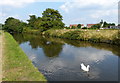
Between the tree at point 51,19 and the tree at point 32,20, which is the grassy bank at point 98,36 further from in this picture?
the tree at point 32,20

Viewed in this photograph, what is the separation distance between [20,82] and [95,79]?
430 cm

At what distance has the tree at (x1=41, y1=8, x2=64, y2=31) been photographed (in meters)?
47.8

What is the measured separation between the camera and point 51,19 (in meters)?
49.1

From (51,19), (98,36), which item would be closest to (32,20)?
(51,19)

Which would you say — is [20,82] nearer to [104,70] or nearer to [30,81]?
[30,81]

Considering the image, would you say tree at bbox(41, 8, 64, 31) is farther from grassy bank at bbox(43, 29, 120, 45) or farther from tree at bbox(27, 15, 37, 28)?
tree at bbox(27, 15, 37, 28)

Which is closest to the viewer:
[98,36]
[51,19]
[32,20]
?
[98,36]

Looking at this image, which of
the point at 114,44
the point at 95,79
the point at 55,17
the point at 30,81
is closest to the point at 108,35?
the point at 114,44

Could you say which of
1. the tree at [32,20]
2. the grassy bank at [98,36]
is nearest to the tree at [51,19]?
the grassy bank at [98,36]

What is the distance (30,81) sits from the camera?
661cm

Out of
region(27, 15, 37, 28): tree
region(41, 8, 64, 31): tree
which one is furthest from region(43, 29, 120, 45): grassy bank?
region(27, 15, 37, 28): tree

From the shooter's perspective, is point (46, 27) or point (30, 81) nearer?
point (30, 81)

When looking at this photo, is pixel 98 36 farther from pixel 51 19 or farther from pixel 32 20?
pixel 32 20

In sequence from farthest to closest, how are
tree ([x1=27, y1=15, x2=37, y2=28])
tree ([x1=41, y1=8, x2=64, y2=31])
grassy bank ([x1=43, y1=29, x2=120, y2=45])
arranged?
tree ([x1=27, y1=15, x2=37, y2=28])
tree ([x1=41, y1=8, x2=64, y2=31])
grassy bank ([x1=43, y1=29, x2=120, y2=45])
